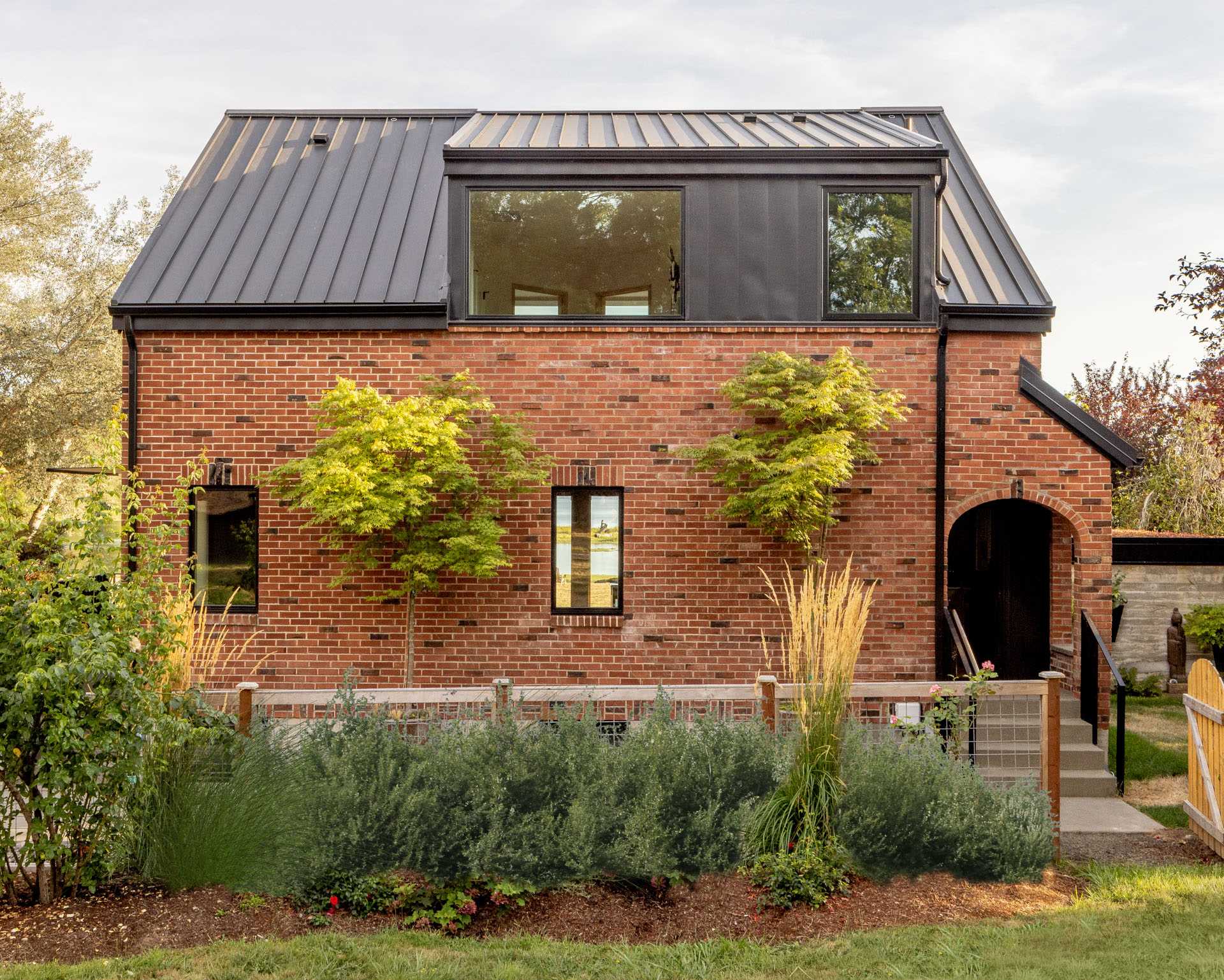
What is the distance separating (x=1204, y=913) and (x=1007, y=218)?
810cm

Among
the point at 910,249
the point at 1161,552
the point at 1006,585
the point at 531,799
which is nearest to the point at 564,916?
the point at 531,799

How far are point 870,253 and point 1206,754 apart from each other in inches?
213

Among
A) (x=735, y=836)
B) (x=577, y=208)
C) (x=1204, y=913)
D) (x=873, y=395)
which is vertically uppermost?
(x=577, y=208)

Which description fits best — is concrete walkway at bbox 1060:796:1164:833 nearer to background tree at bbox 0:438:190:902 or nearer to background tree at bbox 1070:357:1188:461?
background tree at bbox 0:438:190:902

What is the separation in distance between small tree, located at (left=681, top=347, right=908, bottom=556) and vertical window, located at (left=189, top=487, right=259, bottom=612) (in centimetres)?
452

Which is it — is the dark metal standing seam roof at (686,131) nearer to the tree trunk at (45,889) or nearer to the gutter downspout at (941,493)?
the gutter downspout at (941,493)

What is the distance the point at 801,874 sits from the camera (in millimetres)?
5051

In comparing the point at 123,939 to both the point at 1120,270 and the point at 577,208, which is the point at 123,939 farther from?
the point at 1120,270

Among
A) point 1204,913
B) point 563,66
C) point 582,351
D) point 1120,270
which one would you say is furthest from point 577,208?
point 1120,270

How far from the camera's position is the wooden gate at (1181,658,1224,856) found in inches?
251

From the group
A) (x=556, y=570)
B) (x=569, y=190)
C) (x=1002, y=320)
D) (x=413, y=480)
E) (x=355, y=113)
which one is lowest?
(x=556, y=570)

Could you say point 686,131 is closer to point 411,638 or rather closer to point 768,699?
point 411,638

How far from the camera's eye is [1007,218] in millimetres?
10914

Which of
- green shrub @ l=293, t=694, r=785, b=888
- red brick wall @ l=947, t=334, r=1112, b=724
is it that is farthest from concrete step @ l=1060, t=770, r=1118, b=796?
green shrub @ l=293, t=694, r=785, b=888
